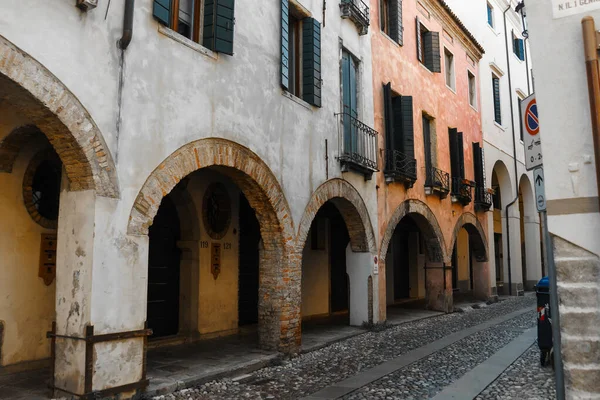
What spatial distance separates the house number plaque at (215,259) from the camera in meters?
9.34

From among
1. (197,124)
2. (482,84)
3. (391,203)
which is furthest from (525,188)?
(197,124)

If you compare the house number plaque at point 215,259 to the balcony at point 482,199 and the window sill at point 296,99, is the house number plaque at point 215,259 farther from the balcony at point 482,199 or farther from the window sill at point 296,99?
the balcony at point 482,199

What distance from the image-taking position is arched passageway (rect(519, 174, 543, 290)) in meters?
23.3

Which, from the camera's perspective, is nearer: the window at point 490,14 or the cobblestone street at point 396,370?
the cobblestone street at point 396,370

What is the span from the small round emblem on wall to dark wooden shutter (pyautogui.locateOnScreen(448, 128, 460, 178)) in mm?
8602

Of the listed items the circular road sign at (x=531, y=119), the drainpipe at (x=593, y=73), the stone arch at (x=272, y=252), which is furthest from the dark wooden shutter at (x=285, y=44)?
the drainpipe at (x=593, y=73)

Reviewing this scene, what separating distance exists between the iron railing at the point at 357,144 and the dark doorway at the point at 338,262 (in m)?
2.30

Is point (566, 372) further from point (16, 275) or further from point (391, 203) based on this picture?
point (391, 203)

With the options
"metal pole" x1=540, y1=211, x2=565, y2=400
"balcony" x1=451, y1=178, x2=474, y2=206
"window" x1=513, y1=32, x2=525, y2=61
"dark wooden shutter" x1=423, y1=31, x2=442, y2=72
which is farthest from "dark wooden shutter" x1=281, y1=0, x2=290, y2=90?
"window" x1=513, y1=32, x2=525, y2=61

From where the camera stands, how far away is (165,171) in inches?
242

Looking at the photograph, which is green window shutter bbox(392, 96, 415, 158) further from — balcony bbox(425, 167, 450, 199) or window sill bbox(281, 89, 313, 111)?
window sill bbox(281, 89, 313, 111)

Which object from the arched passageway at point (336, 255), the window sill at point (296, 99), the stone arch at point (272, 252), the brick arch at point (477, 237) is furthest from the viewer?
the brick arch at point (477, 237)

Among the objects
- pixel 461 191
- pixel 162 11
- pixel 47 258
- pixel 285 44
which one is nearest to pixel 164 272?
pixel 47 258

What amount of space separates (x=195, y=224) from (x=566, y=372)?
21.4 feet
